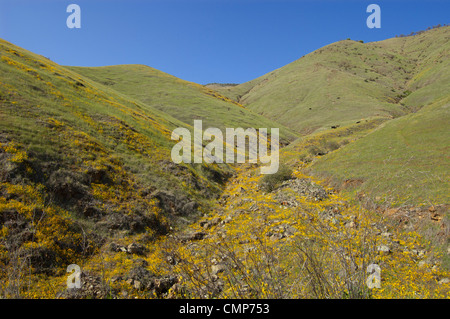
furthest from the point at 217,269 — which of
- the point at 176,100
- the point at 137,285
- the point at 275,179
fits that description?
the point at 176,100

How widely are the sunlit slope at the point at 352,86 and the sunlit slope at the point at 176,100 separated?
54.2ft

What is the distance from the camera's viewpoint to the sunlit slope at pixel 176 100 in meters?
56.8

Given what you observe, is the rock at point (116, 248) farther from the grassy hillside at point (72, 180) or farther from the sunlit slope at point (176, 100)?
the sunlit slope at point (176, 100)

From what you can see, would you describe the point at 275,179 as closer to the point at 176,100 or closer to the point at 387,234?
the point at 387,234

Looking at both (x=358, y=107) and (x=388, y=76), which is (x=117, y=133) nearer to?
(x=358, y=107)

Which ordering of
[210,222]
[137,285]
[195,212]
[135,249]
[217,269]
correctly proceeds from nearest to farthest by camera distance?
[137,285] → [217,269] → [135,249] → [210,222] → [195,212]

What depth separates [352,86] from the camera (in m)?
87.6

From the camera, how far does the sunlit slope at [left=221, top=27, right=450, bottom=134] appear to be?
6825 cm

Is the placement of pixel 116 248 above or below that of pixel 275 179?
below

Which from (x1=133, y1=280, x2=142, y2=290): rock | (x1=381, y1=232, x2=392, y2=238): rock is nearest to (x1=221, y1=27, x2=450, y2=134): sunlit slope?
(x1=381, y1=232, x2=392, y2=238): rock

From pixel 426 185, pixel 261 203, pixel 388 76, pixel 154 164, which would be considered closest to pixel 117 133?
pixel 154 164

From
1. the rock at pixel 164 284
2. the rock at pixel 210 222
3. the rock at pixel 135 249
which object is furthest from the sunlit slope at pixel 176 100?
the rock at pixel 164 284

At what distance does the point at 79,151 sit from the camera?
15.6 m

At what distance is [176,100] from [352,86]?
2623 inches
